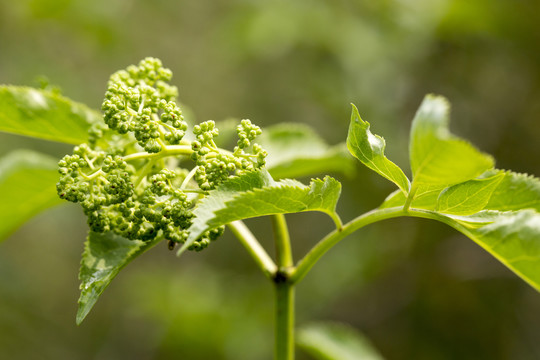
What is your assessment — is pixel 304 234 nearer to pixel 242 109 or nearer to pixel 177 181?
pixel 242 109

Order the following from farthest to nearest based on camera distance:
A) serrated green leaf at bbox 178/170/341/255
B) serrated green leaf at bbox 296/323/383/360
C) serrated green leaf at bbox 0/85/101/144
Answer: serrated green leaf at bbox 296/323/383/360
serrated green leaf at bbox 0/85/101/144
serrated green leaf at bbox 178/170/341/255

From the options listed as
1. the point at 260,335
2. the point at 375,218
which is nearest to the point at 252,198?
the point at 375,218

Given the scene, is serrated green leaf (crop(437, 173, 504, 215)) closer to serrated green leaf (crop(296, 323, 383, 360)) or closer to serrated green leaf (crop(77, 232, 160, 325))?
serrated green leaf (crop(77, 232, 160, 325))

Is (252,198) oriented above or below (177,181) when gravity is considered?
below

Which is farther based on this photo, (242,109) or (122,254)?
(242,109)

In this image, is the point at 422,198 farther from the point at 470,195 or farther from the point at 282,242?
the point at 282,242

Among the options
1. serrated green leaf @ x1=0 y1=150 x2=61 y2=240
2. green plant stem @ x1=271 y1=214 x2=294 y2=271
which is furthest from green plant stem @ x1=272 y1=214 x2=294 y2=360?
serrated green leaf @ x1=0 y1=150 x2=61 y2=240

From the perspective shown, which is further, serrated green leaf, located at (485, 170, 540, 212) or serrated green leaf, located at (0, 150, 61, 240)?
serrated green leaf, located at (0, 150, 61, 240)
